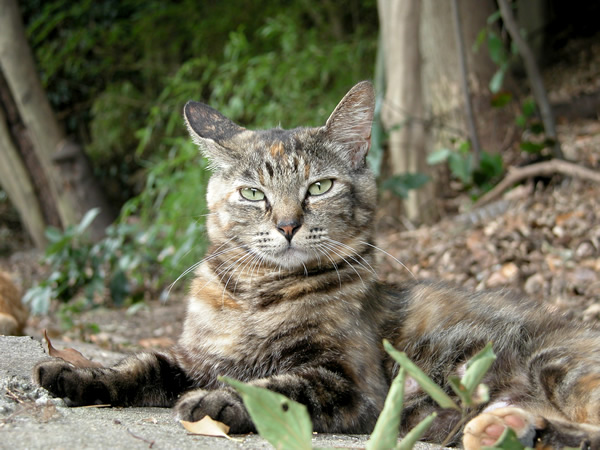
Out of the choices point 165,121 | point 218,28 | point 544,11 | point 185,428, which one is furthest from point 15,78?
point 544,11

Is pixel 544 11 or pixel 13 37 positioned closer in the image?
pixel 13 37

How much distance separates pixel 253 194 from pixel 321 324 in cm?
69

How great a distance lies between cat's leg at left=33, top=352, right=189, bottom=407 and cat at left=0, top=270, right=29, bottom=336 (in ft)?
4.46

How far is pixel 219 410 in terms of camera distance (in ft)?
6.19

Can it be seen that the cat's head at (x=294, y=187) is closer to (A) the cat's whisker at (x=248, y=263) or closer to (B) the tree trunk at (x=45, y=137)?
(A) the cat's whisker at (x=248, y=263)

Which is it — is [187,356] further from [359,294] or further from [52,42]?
[52,42]

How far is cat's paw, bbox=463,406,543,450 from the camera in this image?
1680 mm

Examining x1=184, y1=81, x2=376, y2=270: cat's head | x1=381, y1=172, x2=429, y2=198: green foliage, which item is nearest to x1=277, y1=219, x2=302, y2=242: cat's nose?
x1=184, y1=81, x2=376, y2=270: cat's head

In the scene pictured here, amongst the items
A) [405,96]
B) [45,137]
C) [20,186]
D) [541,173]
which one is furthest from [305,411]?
[20,186]

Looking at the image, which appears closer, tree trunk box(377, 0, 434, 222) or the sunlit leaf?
the sunlit leaf

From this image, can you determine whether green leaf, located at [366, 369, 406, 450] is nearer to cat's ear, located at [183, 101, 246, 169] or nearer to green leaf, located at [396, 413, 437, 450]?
green leaf, located at [396, 413, 437, 450]

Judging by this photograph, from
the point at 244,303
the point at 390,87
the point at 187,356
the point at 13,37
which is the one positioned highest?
the point at 13,37

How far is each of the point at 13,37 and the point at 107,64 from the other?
2.32 meters

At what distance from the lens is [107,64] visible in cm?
982
